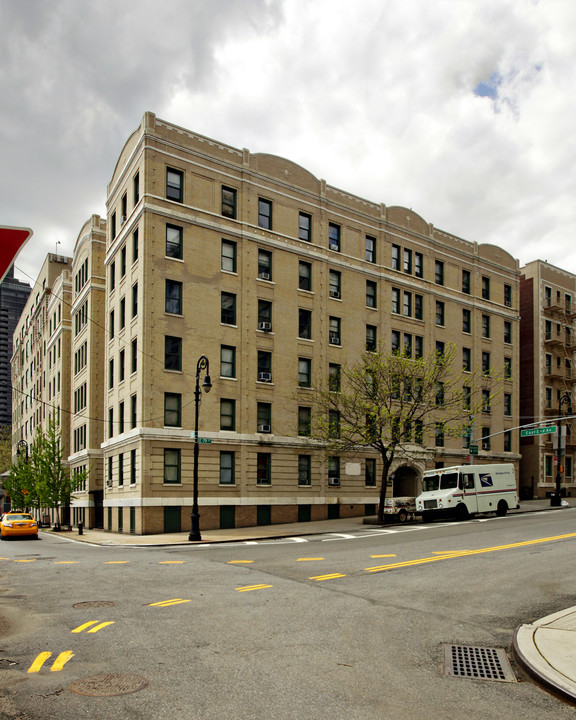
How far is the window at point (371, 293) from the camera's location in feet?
160

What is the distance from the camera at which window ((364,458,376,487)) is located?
46625 millimetres

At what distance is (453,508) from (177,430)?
15.5 m

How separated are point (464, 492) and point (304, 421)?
12.0 meters

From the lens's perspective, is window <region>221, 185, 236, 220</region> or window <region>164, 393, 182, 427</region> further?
window <region>221, 185, 236, 220</region>

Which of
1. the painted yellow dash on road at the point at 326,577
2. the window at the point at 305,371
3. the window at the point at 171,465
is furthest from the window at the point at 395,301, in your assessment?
the painted yellow dash on road at the point at 326,577

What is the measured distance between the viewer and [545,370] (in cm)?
6500

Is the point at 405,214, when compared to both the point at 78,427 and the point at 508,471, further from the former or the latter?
the point at 78,427

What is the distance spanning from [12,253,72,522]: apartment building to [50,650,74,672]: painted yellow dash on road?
52295mm

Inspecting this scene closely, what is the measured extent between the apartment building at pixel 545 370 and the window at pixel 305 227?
99.7 feet

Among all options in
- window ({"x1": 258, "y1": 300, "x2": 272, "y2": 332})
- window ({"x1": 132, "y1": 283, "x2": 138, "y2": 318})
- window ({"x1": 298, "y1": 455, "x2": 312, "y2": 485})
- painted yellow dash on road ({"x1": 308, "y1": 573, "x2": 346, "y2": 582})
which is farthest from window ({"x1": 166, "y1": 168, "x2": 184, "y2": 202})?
painted yellow dash on road ({"x1": 308, "y1": 573, "x2": 346, "y2": 582})

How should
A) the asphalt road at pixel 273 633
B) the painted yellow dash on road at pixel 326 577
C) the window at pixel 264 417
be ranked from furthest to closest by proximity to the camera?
the window at pixel 264 417, the painted yellow dash on road at pixel 326 577, the asphalt road at pixel 273 633

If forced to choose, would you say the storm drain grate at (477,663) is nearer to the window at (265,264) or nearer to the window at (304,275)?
the window at (265,264)

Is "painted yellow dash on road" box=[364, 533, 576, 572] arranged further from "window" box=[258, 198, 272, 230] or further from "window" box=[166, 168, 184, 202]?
"window" box=[166, 168, 184, 202]

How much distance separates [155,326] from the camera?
37750 millimetres
